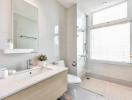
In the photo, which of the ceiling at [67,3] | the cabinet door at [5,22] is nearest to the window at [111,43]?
the ceiling at [67,3]

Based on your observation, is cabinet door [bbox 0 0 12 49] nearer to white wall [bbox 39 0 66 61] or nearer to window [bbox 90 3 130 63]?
white wall [bbox 39 0 66 61]

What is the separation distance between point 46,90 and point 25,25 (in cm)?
120

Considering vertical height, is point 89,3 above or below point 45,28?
above

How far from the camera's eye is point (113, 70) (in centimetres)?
278

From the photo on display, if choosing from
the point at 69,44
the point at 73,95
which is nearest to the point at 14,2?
the point at 69,44

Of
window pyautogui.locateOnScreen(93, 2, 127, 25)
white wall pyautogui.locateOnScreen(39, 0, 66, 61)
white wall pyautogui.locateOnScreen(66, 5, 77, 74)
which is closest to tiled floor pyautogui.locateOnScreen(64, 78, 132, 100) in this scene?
white wall pyautogui.locateOnScreen(66, 5, 77, 74)

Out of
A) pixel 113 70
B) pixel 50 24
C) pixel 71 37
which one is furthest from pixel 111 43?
pixel 50 24

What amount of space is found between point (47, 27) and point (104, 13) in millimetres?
1949

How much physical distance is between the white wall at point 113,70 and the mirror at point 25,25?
215 cm

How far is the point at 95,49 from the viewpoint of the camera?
127 inches

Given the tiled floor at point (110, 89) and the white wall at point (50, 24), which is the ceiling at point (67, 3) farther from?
the tiled floor at point (110, 89)

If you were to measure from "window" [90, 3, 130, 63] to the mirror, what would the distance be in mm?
2077

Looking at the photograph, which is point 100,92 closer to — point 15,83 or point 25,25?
point 15,83

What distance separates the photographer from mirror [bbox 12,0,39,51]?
5.02 feet
